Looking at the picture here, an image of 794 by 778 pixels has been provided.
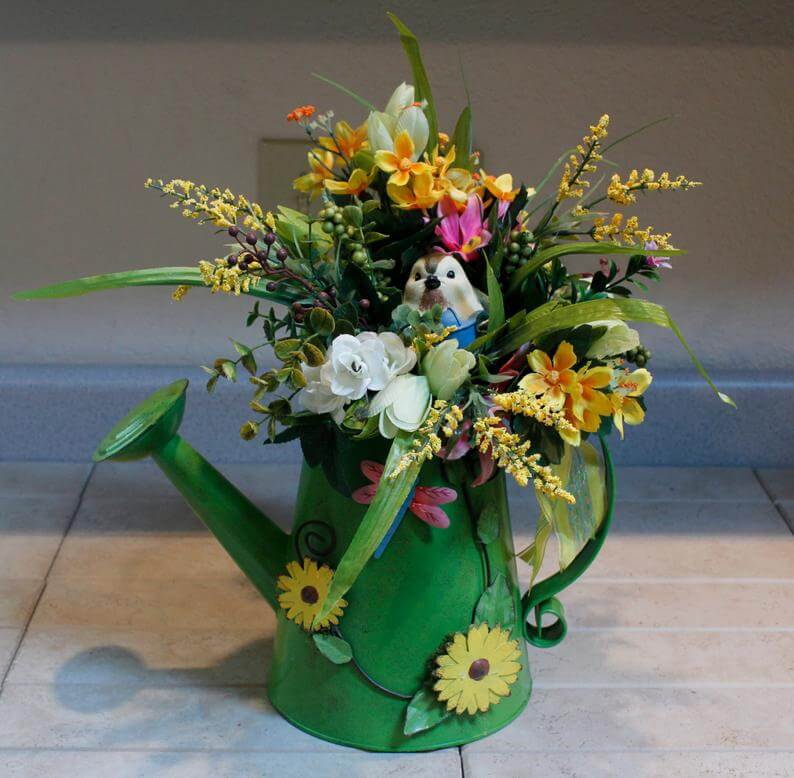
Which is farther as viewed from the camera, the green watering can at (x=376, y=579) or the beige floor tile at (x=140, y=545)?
the beige floor tile at (x=140, y=545)

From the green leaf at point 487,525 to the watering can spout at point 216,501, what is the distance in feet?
0.40

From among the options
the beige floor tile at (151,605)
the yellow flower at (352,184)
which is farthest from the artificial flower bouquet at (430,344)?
the beige floor tile at (151,605)

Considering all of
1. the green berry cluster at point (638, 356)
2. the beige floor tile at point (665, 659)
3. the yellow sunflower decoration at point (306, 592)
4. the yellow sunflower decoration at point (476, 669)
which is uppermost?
the green berry cluster at point (638, 356)

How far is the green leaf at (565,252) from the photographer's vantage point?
58cm

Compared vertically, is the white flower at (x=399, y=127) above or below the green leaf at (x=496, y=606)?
above

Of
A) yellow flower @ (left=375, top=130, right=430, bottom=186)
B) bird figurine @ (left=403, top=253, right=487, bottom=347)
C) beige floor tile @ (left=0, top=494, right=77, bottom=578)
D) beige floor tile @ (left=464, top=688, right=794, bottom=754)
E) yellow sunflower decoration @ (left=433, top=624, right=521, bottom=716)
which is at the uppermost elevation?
yellow flower @ (left=375, top=130, right=430, bottom=186)

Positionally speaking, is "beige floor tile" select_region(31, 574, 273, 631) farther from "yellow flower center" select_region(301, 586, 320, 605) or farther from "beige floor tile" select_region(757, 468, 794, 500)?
"beige floor tile" select_region(757, 468, 794, 500)

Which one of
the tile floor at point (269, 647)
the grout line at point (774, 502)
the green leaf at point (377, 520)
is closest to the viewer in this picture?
the green leaf at point (377, 520)

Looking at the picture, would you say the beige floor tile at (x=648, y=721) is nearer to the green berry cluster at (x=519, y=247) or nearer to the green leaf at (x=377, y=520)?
the green leaf at (x=377, y=520)

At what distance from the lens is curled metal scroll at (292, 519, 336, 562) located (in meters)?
0.66

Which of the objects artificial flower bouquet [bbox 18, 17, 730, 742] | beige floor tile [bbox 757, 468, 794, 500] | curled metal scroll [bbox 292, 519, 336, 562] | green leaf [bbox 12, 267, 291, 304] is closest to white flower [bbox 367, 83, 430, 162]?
artificial flower bouquet [bbox 18, 17, 730, 742]

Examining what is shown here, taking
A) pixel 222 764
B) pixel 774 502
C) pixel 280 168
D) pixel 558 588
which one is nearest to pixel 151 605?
pixel 222 764

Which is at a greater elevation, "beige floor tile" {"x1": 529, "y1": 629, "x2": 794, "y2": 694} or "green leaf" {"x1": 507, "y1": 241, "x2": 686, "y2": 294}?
"green leaf" {"x1": 507, "y1": 241, "x2": 686, "y2": 294}

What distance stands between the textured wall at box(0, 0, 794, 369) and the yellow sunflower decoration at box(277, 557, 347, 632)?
432mm
